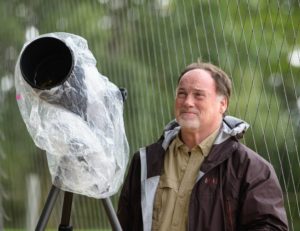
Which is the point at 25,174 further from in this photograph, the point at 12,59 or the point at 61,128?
the point at 61,128

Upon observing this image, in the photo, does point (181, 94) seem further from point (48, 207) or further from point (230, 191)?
point (48, 207)

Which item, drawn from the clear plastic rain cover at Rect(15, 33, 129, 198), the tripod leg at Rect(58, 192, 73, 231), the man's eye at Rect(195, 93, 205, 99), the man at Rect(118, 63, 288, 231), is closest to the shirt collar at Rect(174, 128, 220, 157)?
the man at Rect(118, 63, 288, 231)

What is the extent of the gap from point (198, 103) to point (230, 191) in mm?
308

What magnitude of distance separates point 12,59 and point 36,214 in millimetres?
1009

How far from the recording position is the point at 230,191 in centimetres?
222

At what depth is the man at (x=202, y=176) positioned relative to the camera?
219cm

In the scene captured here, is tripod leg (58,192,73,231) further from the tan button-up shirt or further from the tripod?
the tan button-up shirt

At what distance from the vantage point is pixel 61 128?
203cm

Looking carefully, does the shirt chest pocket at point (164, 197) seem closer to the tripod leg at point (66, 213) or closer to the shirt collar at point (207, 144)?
the shirt collar at point (207, 144)

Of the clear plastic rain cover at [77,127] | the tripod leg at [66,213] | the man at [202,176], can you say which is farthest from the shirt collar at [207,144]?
the tripod leg at [66,213]

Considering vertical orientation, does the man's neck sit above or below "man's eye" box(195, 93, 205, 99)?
below

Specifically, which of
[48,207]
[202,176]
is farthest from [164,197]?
[48,207]

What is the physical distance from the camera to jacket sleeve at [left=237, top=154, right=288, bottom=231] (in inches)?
84.4

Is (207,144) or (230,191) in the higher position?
(207,144)
